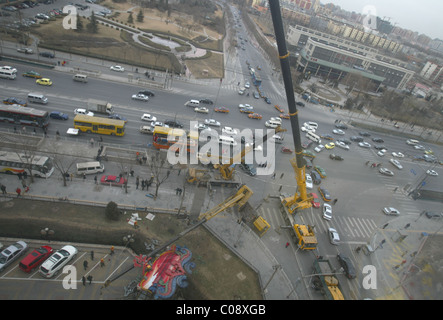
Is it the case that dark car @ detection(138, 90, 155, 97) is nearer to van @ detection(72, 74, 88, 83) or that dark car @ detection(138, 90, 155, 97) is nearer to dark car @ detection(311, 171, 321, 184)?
van @ detection(72, 74, 88, 83)

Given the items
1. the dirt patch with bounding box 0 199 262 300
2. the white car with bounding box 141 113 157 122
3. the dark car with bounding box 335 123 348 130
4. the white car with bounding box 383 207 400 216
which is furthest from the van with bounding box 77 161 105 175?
the dark car with bounding box 335 123 348 130

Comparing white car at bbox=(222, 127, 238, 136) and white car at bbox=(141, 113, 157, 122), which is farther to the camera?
white car at bbox=(222, 127, 238, 136)

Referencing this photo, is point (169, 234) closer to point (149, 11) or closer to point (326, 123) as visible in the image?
point (326, 123)

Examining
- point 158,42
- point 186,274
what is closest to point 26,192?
point 186,274

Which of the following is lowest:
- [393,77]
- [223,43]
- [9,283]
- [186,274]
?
[9,283]

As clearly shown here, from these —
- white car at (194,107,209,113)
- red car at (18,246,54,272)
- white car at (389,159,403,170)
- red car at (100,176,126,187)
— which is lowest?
red car at (18,246,54,272)

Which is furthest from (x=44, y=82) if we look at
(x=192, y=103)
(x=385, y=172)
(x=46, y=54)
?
(x=385, y=172)
